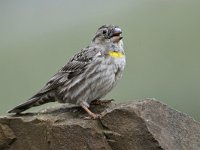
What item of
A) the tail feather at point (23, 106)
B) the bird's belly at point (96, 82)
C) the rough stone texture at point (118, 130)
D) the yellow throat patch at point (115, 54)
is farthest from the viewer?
the tail feather at point (23, 106)

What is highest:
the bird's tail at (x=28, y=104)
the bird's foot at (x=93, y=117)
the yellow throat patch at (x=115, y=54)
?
the yellow throat patch at (x=115, y=54)

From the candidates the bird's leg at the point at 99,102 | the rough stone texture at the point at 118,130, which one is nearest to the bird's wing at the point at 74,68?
the bird's leg at the point at 99,102

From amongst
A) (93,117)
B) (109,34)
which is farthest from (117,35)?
(93,117)

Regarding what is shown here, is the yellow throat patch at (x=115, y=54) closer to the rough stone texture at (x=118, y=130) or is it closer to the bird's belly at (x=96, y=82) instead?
the bird's belly at (x=96, y=82)

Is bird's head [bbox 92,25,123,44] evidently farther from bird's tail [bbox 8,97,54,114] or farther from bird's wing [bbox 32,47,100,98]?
bird's tail [bbox 8,97,54,114]

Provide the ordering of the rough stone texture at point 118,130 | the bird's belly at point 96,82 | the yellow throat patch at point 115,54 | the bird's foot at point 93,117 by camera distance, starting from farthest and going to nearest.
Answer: the yellow throat patch at point 115,54, the bird's belly at point 96,82, the bird's foot at point 93,117, the rough stone texture at point 118,130

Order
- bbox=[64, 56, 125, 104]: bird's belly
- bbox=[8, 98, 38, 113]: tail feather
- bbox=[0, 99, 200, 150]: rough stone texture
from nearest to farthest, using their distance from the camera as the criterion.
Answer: bbox=[0, 99, 200, 150]: rough stone texture
bbox=[64, 56, 125, 104]: bird's belly
bbox=[8, 98, 38, 113]: tail feather

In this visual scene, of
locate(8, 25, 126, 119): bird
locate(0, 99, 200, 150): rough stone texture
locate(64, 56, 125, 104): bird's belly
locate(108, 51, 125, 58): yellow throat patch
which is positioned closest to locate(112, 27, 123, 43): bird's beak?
locate(8, 25, 126, 119): bird
